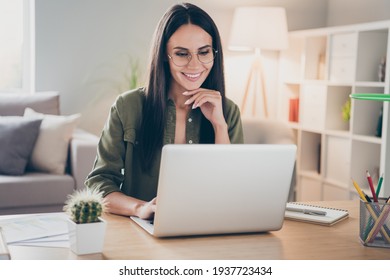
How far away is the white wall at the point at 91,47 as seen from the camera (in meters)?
4.27

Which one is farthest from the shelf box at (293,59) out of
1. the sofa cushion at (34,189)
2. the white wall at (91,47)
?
the sofa cushion at (34,189)

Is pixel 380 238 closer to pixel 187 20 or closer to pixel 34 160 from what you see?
pixel 187 20

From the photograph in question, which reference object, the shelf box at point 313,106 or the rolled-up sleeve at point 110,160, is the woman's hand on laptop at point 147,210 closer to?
the rolled-up sleeve at point 110,160

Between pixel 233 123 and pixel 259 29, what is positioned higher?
pixel 259 29

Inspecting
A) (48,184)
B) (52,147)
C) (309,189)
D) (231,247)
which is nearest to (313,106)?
(309,189)

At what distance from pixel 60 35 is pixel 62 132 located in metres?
0.94

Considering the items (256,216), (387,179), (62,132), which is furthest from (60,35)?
(256,216)

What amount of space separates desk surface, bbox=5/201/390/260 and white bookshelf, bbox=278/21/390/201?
1918mm

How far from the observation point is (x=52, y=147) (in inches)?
142

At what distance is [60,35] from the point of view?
14.1ft

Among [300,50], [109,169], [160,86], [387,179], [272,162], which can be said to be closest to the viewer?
[272,162]

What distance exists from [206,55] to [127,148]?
0.38 metres

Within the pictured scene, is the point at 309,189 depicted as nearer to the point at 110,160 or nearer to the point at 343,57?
the point at 343,57

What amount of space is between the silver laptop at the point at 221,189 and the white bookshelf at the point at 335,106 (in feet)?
6.51
